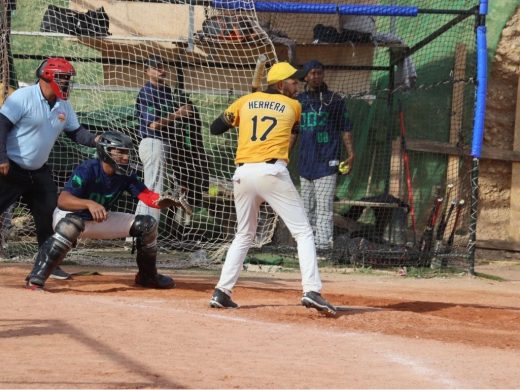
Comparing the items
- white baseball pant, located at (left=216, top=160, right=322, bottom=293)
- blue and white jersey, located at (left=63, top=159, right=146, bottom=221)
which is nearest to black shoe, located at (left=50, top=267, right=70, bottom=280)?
blue and white jersey, located at (left=63, top=159, right=146, bottom=221)

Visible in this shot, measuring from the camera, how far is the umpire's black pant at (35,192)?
389 inches

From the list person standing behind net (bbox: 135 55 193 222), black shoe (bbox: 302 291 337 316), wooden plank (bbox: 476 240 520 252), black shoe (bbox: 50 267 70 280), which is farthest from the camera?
wooden plank (bbox: 476 240 520 252)

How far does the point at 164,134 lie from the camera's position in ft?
41.3

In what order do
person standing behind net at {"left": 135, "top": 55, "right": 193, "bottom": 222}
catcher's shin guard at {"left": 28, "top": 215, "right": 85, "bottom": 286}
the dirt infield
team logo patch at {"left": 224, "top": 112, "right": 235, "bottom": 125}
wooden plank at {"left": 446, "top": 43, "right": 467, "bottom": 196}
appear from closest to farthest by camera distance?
the dirt infield
team logo patch at {"left": 224, "top": 112, "right": 235, "bottom": 125}
catcher's shin guard at {"left": 28, "top": 215, "right": 85, "bottom": 286}
person standing behind net at {"left": 135, "top": 55, "right": 193, "bottom": 222}
wooden plank at {"left": 446, "top": 43, "right": 467, "bottom": 196}

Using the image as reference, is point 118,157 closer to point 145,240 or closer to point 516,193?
point 145,240

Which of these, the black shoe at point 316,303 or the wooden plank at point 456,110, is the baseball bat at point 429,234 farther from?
the black shoe at point 316,303

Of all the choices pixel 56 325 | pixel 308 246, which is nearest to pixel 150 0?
pixel 308 246

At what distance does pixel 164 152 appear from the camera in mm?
12469

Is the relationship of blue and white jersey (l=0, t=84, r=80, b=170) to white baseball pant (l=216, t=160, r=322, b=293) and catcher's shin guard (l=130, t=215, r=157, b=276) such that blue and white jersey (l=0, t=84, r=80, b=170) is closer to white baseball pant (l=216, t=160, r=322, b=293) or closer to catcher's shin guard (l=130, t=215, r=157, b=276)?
catcher's shin guard (l=130, t=215, r=157, b=276)

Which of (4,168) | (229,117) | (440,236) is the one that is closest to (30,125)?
(4,168)

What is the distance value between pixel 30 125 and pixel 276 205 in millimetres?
2720

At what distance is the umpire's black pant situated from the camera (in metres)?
9.89

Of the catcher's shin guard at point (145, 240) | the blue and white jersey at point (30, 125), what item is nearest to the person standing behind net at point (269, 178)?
the catcher's shin guard at point (145, 240)

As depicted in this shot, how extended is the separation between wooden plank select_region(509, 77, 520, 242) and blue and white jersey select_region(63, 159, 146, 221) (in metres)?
6.62
